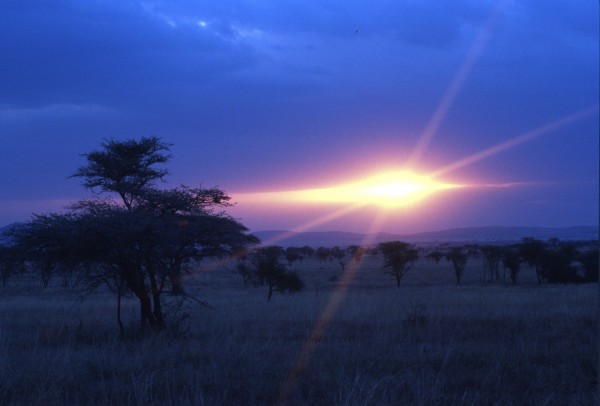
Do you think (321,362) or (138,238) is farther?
(138,238)

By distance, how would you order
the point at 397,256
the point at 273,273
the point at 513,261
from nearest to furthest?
1. the point at 273,273
2. the point at 513,261
3. the point at 397,256

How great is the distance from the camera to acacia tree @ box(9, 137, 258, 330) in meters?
11.4

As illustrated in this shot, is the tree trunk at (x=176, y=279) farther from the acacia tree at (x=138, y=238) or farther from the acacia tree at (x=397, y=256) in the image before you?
the acacia tree at (x=397, y=256)

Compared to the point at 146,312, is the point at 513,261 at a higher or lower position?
lower

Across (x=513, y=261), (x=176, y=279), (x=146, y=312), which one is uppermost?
(x=176, y=279)

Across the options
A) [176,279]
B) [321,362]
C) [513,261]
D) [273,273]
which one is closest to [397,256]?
[513,261]

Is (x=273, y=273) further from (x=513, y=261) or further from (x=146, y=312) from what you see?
(x=513, y=261)

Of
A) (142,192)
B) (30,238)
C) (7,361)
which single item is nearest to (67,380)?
(7,361)

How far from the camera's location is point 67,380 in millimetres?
7184

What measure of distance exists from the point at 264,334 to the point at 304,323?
85.3 inches

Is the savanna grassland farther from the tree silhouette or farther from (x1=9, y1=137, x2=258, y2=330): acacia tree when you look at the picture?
the tree silhouette

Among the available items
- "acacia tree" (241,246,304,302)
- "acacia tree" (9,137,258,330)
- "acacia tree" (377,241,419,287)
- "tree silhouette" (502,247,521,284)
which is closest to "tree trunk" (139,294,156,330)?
"acacia tree" (9,137,258,330)

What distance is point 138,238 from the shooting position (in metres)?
11.6

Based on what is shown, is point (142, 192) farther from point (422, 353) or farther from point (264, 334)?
point (422, 353)
